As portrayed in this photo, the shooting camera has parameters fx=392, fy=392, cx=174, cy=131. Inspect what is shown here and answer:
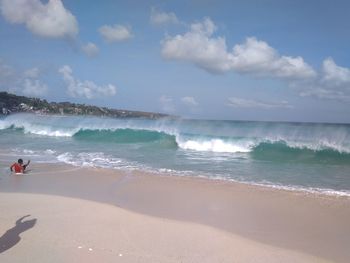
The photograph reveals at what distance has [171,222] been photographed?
709 centimetres

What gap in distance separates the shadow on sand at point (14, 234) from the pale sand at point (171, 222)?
10 cm

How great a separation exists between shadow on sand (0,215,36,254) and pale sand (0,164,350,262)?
0.33 feet

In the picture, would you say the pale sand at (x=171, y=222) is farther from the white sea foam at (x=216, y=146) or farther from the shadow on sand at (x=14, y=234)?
the white sea foam at (x=216, y=146)

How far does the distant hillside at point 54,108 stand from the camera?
9488 cm

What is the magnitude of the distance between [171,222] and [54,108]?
327ft

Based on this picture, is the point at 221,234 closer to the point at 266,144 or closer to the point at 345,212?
the point at 345,212

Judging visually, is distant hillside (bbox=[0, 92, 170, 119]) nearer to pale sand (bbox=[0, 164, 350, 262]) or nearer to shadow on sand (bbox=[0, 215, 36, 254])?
pale sand (bbox=[0, 164, 350, 262])

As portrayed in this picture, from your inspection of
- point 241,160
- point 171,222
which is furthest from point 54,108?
point 171,222

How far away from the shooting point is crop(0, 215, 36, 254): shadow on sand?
5637 mm

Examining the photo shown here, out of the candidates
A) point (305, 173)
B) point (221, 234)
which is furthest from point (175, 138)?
point (221, 234)

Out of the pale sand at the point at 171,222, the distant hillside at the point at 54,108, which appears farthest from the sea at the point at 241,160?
the distant hillside at the point at 54,108

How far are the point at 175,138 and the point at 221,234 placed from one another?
22.4m

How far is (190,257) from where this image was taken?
5344 mm

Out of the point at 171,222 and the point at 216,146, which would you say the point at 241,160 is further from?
the point at 171,222
